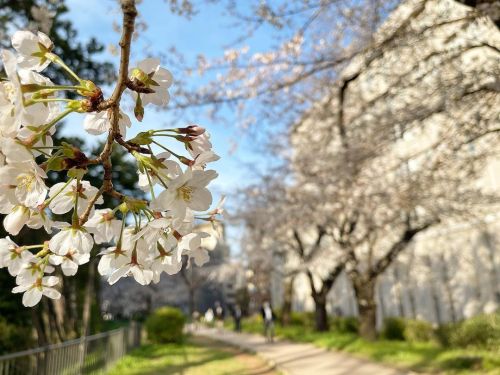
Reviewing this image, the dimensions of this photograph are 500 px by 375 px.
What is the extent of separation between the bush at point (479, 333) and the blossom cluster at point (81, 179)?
9.96 m

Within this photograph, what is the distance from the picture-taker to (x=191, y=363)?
11336 mm

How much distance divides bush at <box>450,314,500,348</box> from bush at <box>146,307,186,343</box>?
33.1 ft

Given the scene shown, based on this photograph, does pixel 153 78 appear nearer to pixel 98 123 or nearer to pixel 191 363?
pixel 98 123

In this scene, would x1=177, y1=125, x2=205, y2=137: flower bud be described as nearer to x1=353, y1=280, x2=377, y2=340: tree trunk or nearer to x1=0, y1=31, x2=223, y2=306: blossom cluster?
x1=0, y1=31, x2=223, y2=306: blossom cluster

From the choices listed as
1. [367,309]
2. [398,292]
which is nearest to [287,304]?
[398,292]

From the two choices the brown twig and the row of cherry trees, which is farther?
the row of cherry trees

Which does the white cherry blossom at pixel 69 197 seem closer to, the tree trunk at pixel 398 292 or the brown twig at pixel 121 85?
the brown twig at pixel 121 85

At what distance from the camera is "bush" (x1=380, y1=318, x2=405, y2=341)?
45.6 ft

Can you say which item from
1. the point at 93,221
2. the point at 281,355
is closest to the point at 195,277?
the point at 281,355

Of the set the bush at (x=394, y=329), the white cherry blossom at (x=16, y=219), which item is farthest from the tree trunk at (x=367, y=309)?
the white cherry blossom at (x=16, y=219)

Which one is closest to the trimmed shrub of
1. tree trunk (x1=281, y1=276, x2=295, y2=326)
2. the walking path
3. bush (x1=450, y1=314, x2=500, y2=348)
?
tree trunk (x1=281, y1=276, x2=295, y2=326)

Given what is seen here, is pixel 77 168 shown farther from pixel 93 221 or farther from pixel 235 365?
pixel 235 365

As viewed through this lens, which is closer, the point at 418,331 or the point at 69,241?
the point at 69,241

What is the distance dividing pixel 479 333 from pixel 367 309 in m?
3.68
